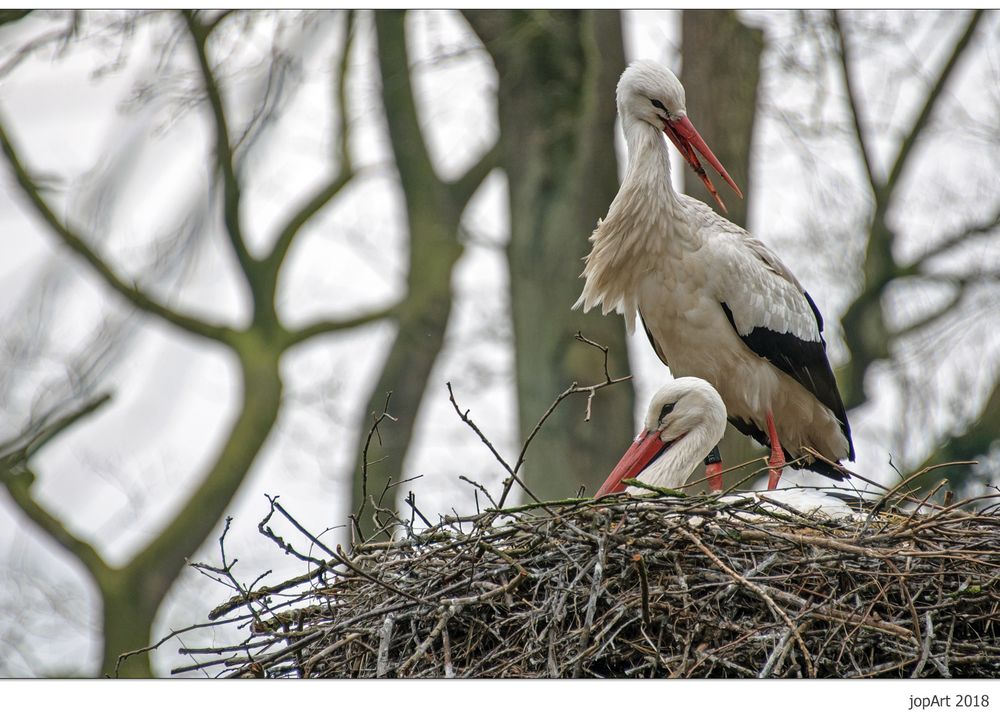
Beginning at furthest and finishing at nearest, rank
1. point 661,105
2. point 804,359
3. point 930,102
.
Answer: point 930,102 → point 804,359 → point 661,105

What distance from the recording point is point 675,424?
364cm

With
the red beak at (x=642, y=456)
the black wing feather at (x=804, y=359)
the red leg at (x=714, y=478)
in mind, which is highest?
the black wing feather at (x=804, y=359)

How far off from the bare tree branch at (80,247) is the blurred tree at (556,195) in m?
1.53

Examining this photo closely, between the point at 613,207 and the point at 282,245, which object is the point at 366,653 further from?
the point at 282,245

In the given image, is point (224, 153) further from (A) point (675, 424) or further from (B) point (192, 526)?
(A) point (675, 424)

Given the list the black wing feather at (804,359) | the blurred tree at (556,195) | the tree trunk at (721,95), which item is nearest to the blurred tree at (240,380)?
the blurred tree at (556,195)

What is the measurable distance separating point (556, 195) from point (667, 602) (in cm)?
305

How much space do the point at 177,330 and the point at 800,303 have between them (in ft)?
9.90

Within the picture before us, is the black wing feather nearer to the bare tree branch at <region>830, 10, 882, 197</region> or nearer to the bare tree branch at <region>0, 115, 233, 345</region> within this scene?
the bare tree branch at <region>830, 10, 882, 197</region>

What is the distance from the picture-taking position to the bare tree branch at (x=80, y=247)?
5508mm

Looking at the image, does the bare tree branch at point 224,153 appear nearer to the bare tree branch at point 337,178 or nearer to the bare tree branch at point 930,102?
the bare tree branch at point 337,178

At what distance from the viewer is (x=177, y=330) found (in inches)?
239

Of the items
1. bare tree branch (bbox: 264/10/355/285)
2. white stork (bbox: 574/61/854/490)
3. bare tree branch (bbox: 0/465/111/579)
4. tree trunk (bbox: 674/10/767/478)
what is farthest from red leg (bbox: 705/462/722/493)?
bare tree branch (bbox: 264/10/355/285)

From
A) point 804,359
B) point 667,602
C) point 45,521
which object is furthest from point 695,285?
point 45,521
